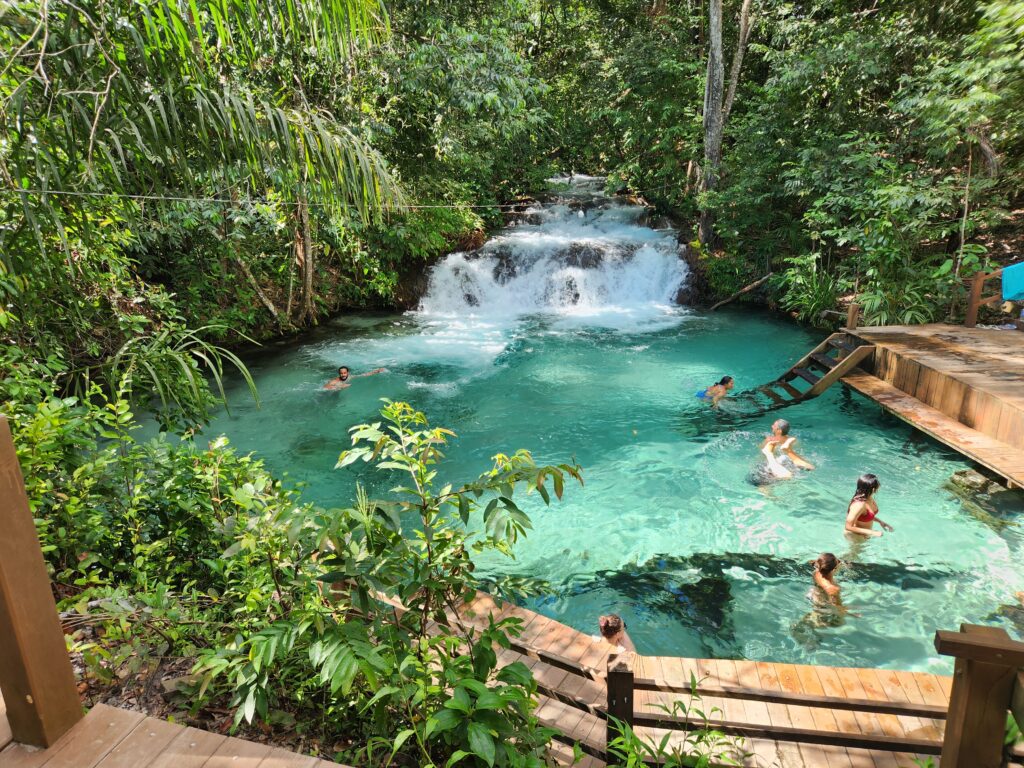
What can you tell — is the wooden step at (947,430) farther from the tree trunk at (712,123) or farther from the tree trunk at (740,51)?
the tree trunk at (740,51)

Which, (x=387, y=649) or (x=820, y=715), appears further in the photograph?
(x=820, y=715)

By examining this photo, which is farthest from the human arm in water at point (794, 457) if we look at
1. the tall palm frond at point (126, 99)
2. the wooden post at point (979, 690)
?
the tall palm frond at point (126, 99)

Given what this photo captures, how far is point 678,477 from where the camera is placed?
7.54 m

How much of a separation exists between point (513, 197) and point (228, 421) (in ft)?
46.1

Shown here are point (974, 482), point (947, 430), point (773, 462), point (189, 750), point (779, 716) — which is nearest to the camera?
point (189, 750)

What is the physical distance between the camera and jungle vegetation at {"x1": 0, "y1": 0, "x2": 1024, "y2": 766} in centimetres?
235

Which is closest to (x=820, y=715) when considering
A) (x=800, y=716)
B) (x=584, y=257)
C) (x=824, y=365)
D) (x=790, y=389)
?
(x=800, y=716)

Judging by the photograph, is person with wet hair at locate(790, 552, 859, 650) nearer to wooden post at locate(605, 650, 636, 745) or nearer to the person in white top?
the person in white top

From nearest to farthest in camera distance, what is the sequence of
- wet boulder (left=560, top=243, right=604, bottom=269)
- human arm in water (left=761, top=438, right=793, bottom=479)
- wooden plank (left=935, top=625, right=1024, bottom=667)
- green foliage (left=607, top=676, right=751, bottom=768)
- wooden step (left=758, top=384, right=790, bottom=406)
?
wooden plank (left=935, top=625, right=1024, bottom=667), green foliage (left=607, top=676, right=751, bottom=768), human arm in water (left=761, top=438, right=793, bottom=479), wooden step (left=758, top=384, right=790, bottom=406), wet boulder (left=560, top=243, right=604, bottom=269)

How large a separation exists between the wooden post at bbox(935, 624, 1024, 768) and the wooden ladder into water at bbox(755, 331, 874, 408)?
715cm

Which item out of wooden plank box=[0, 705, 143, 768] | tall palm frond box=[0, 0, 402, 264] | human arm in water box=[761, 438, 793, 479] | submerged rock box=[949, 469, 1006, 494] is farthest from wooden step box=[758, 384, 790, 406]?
wooden plank box=[0, 705, 143, 768]

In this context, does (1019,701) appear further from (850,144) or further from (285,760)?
(850,144)

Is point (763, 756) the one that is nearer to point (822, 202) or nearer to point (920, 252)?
point (822, 202)

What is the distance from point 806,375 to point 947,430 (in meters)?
2.73
